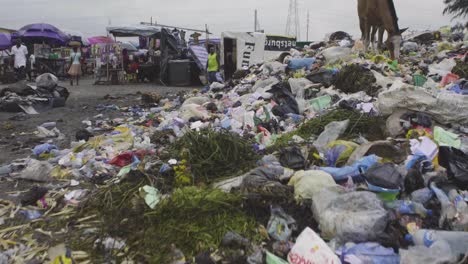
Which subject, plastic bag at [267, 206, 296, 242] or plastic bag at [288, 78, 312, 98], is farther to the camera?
plastic bag at [288, 78, 312, 98]

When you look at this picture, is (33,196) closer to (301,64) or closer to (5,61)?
(301,64)

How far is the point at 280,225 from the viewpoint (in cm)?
285

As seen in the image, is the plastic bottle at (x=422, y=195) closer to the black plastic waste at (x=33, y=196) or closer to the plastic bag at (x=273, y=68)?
the black plastic waste at (x=33, y=196)

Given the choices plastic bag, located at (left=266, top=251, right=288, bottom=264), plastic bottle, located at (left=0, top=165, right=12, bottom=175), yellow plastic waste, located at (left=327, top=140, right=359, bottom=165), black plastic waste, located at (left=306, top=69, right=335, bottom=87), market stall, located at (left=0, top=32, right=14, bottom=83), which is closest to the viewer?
plastic bag, located at (left=266, top=251, right=288, bottom=264)

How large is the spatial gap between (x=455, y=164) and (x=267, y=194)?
1.50 meters

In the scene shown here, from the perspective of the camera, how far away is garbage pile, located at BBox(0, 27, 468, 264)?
8.58 feet

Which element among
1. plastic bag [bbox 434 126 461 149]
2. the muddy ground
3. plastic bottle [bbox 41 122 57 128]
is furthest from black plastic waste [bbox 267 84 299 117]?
plastic bottle [bbox 41 122 57 128]

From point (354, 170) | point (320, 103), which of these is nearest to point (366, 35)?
point (320, 103)

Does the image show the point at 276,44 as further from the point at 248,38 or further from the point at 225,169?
the point at 225,169

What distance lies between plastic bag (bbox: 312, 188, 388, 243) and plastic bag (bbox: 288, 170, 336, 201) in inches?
5.6

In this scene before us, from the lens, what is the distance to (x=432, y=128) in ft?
14.4

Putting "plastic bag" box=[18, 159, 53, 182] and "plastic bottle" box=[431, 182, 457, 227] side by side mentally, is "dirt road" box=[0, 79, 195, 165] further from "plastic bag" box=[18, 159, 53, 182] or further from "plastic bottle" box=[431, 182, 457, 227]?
"plastic bottle" box=[431, 182, 457, 227]

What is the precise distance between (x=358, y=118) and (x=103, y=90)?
1002 centimetres

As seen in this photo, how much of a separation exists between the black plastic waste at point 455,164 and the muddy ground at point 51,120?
148 inches
